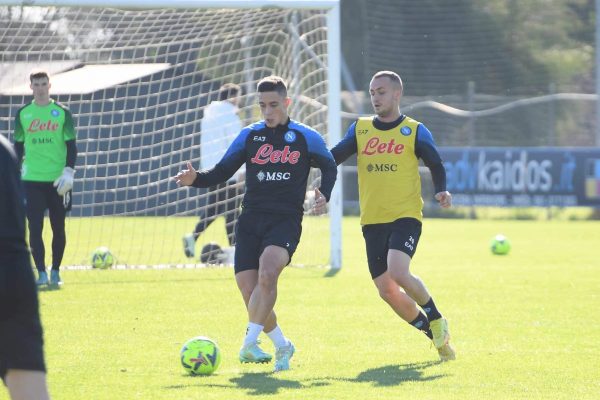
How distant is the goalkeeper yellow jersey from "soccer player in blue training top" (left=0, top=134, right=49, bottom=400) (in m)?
4.20

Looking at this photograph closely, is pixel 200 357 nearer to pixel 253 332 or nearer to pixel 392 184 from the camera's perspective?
pixel 253 332

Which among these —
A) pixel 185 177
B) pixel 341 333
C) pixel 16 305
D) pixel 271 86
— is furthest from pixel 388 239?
pixel 16 305

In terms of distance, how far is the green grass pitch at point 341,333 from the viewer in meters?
6.78

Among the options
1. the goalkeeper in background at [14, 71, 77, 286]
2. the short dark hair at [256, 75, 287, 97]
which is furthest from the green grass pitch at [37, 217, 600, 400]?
the short dark hair at [256, 75, 287, 97]

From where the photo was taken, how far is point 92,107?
16406 mm

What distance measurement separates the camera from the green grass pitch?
6.78m

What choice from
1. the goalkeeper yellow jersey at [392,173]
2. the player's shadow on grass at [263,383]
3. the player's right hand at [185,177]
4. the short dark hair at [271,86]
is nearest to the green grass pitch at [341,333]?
the player's shadow on grass at [263,383]

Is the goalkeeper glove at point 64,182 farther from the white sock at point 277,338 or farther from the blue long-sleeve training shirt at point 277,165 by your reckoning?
the white sock at point 277,338

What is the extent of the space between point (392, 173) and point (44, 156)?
5.17 m

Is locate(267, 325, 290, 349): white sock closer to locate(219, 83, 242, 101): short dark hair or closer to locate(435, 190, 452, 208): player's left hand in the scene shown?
locate(435, 190, 452, 208): player's left hand

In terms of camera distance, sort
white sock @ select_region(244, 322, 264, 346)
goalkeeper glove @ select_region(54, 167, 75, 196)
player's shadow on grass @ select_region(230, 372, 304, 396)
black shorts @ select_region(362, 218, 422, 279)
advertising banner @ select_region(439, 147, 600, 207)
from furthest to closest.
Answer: advertising banner @ select_region(439, 147, 600, 207), goalkeeper glove @ select_region(54, 167, 75, 196), black shorts @ select_region(362, 218, 422, 279), white sock @ select_region(244, 322, 264, 346), player's shadow on grass @ select_region(230, 372, 304, 396)

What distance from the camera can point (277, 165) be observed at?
7.58 m

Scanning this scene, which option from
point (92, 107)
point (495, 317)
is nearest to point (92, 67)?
point (92, 107)

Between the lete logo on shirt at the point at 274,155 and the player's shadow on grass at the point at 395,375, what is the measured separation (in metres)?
1.42
